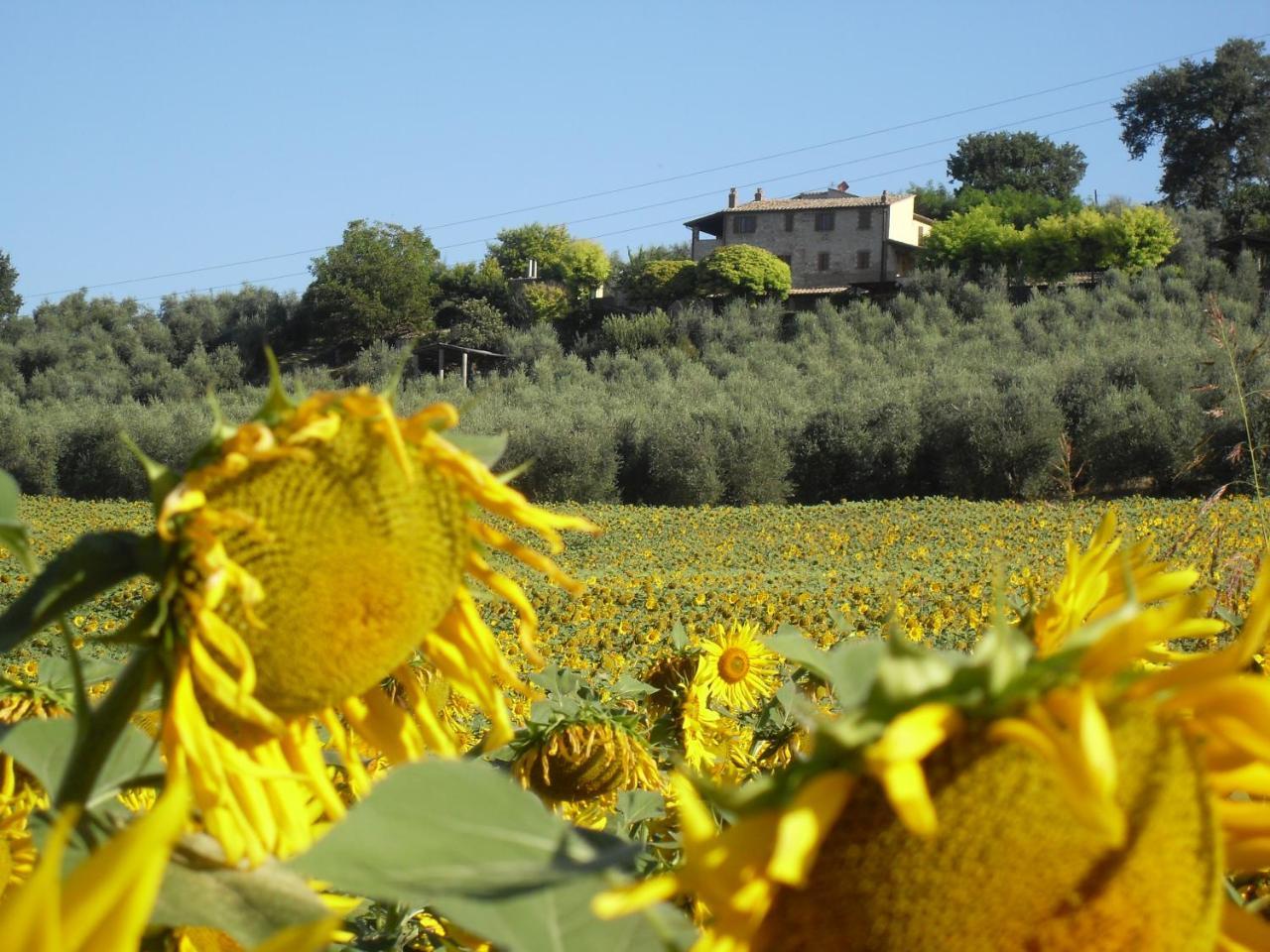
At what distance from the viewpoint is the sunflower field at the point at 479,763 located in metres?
0.40

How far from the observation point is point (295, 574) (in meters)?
0.59

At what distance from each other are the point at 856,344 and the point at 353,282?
51.9ft

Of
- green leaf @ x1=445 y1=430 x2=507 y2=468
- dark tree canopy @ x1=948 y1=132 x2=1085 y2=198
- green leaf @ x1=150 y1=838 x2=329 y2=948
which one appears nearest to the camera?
green leaf @ x1=150 y1=838 x2=329 y2=948

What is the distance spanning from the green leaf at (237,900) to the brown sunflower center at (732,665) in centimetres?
234

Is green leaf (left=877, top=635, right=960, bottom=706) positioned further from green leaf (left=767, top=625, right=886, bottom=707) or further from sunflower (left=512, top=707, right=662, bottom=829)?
sunflower (left=512, top=707, right=662, bottom=829)

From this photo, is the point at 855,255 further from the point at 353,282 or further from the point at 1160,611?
the point at 1160,611

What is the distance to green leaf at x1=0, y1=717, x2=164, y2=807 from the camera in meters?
0.59

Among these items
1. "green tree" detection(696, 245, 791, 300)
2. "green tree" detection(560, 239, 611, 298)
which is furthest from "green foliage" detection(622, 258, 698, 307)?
"green tree" detection(560, 239, 611, 298)

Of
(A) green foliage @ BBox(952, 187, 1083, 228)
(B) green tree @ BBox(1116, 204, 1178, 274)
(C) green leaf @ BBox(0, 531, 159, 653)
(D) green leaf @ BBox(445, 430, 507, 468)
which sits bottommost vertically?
Answer: (C) green leaf @ BBox(0, 531, 159, 653)

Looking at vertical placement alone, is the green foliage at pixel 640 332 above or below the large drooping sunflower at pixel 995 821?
above

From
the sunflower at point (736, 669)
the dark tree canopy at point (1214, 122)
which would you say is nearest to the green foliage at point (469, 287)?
the dark tree canopy at point (1214, 122)

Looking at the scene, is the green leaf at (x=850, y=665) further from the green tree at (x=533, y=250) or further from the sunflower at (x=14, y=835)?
the green tree at (x=533, y=250)

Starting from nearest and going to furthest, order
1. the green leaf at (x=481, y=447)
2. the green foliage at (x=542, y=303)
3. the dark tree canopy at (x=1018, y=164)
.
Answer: the green leaf at (x=481, y=447), the green foliage at (x=542, y=303), the dark tree canopy at (x=1018, y=164)

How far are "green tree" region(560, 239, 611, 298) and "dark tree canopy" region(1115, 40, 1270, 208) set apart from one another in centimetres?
1952
